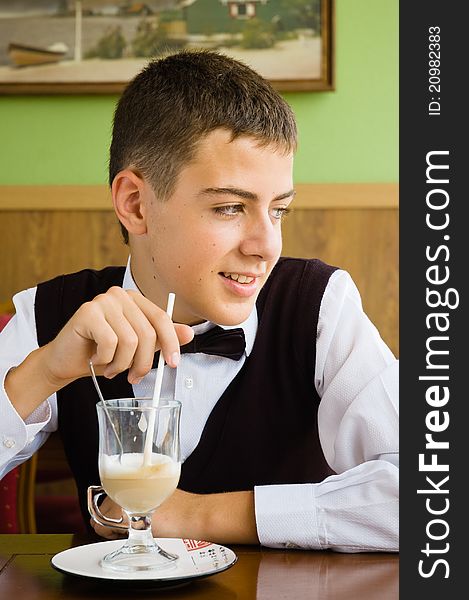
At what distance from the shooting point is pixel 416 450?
0.97 metres

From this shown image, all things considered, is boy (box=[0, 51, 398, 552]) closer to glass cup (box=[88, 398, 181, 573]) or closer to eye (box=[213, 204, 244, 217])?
eye (box=[213, 204, 244, 217])

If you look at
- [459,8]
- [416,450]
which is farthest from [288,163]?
[416,450]

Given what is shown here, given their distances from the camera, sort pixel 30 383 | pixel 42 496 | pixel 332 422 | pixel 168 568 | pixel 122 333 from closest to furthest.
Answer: pixel 168 568 → pixel 122 333 → pixel 30 383 → pixel 332 422 → pixel 42 496

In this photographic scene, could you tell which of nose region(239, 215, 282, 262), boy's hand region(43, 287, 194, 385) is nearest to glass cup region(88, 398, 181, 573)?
boy's hand region(43, 287, 194, 385)

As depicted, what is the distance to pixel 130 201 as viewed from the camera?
59.2 inches

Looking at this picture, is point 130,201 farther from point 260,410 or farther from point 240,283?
point 260,410

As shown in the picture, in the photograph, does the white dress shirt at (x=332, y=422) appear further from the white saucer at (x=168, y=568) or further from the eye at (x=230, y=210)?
the eye at (x=230, y=210)

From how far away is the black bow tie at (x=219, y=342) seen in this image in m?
1.51

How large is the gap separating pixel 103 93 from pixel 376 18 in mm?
856

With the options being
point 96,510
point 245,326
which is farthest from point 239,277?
point 96,510

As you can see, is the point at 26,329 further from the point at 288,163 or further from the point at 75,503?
the point at 75,503

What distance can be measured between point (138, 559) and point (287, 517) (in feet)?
0.86

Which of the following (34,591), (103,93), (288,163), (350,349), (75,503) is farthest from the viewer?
(103,93)

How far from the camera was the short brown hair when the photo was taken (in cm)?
141
